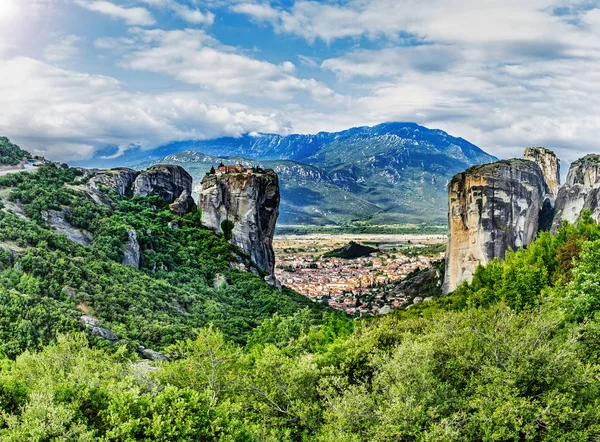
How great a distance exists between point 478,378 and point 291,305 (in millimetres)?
40226

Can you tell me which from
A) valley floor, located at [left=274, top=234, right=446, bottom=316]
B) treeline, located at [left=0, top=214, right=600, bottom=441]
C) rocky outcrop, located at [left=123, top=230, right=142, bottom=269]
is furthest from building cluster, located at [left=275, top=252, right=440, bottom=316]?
treeline, located at [left=0, top=214, right=600, bottom=441]

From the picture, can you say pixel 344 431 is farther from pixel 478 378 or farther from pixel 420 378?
pixel 478 378

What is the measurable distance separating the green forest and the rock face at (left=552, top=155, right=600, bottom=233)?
35.6 metres

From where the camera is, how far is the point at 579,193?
75.8m

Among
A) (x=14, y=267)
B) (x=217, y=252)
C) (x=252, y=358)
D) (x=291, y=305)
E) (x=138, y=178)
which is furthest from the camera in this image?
(x=138, y=178)

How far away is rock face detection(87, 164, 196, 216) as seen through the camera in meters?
72.8

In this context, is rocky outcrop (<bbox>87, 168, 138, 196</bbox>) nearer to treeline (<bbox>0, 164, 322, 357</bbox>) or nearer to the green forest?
treeline (<bbox>0, 164, 322, 357</bbox>)

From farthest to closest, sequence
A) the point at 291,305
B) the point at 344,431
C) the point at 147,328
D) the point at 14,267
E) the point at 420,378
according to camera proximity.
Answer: the point at 291,305
the point at 147,328
the point at 14,267
the point at 420,378
the point at 344,431

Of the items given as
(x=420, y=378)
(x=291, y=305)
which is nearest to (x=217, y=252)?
(x=291, y=305)

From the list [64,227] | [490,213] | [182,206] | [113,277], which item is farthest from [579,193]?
[64,227]

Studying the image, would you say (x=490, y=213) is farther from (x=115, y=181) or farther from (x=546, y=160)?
(x=115, y=181)

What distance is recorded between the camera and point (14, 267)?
1341 inches

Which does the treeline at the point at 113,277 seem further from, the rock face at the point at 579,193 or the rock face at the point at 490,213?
the rock face at the point at 579,193

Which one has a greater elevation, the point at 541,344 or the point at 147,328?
the point at 541,344
